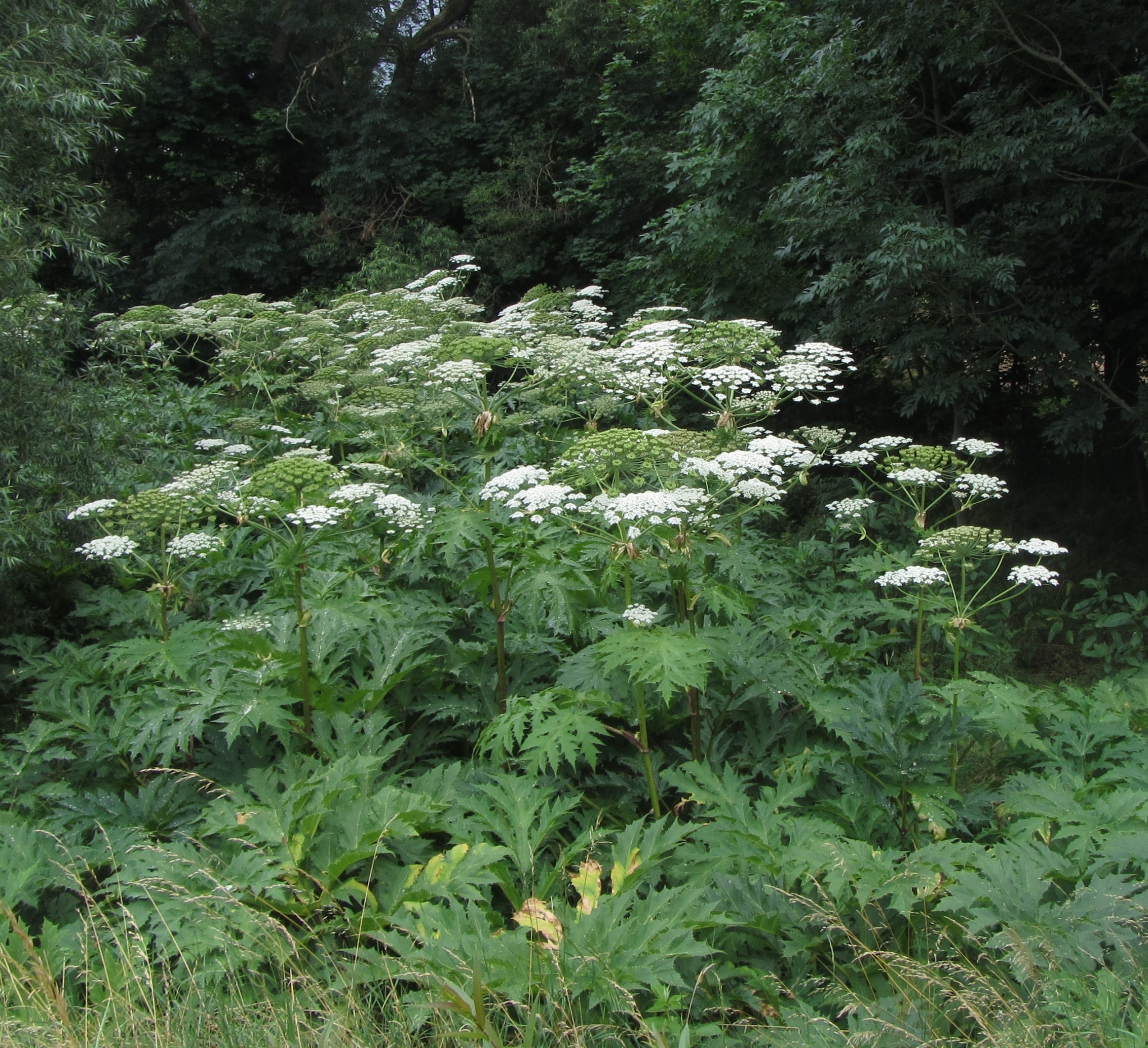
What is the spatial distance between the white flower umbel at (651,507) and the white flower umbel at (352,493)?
1086 millimetres

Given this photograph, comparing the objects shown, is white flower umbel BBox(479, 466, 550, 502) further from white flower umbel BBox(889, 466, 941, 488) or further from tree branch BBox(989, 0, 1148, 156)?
tree branch BBox(989, 0, 1148, 156)

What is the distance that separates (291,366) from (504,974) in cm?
822

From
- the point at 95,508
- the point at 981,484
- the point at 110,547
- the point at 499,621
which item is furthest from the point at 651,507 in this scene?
the point at 95,508

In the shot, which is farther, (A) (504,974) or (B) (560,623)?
(B) (560,623)

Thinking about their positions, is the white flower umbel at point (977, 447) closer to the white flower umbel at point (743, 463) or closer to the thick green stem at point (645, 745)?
the white flower umbel at point (743, 463)

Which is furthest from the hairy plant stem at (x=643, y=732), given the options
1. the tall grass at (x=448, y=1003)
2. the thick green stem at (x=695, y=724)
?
the tall grass at (x=448, y=1003)

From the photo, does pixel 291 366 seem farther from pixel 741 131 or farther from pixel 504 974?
pixel 504 974

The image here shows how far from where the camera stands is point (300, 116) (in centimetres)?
1833

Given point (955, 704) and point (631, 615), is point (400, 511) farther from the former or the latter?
point (955, 704)

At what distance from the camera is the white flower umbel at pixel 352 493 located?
3.88m

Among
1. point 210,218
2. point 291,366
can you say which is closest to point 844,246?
point 291,366

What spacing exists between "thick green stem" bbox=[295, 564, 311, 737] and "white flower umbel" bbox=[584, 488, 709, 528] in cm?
124

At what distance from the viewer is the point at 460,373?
410 centimetres

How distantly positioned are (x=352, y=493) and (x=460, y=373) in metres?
0.75
